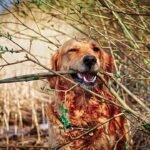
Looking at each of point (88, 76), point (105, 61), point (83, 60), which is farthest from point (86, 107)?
point (105, 61)

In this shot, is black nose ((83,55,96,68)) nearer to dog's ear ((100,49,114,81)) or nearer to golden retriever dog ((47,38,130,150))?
golden retriever dog ((47,38,130,150))

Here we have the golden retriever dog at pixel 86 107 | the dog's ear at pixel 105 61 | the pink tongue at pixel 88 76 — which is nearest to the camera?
the golden retriever dog at pixel 86 107

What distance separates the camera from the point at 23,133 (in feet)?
36.1

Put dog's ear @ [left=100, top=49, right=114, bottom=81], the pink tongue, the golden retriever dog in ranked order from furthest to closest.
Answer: dog's ear @ [left=100, top=49, right=114, bottom=81] → the pink tongue → the golden retriever dog

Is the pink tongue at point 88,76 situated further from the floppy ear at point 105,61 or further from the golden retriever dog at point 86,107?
the floppy ear at point 105,61

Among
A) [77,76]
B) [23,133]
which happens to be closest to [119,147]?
[77,76]

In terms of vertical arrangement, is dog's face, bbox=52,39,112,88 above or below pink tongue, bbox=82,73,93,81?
above

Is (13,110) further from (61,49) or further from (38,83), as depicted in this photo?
(61,49)

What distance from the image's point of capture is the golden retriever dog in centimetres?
599

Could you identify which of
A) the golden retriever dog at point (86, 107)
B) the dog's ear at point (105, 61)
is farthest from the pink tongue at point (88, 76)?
the dog's ear at point (105, 61)

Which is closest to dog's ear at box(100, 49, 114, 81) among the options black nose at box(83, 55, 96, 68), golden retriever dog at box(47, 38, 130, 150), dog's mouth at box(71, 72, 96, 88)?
golden retriever dog at box(47, 38, 130, 150)

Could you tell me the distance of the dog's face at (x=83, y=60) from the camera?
6148 mm

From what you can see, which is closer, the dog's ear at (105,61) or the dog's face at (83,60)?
the dog's face at (83,60)

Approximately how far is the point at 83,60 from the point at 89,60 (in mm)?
59
